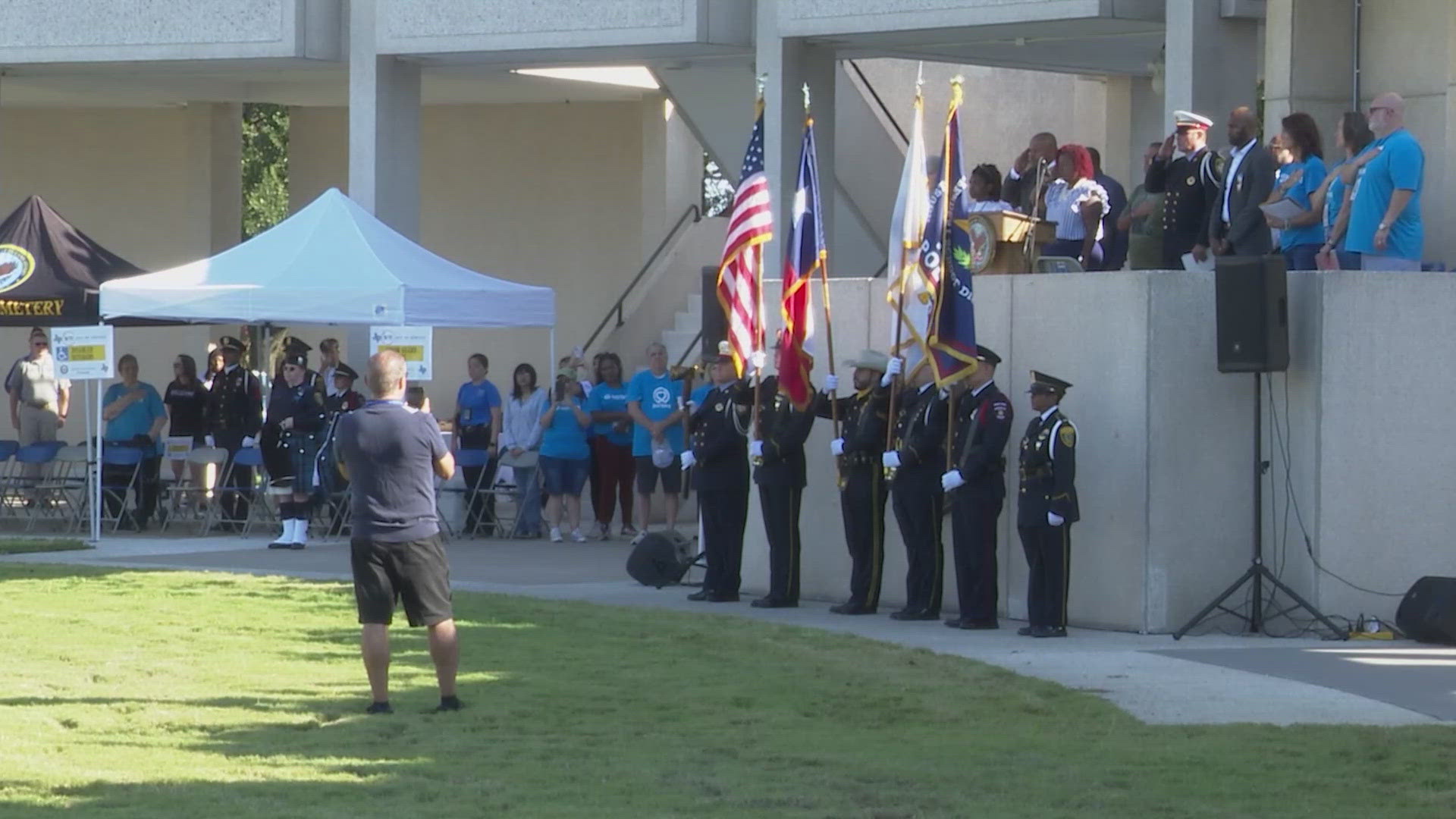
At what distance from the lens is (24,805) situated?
27.6 feet

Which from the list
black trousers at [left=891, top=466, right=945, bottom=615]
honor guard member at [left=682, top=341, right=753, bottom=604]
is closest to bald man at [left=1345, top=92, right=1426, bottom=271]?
black trousers at [left=891, top=466, right=945, bottom=615]

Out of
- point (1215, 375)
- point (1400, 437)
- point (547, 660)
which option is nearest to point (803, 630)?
point (547, 660)

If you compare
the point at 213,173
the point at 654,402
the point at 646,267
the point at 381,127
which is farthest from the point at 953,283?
the point at 213,173

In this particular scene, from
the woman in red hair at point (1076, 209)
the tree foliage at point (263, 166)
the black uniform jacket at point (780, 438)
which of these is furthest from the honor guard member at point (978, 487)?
the tree foliage at point (263, 166)

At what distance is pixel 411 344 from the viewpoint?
20516 millimetres

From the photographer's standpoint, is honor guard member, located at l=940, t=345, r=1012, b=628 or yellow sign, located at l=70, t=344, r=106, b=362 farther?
yellow sign, located at l=70, t=344, r=106, b=362

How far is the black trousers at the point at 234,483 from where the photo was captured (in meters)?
22.8

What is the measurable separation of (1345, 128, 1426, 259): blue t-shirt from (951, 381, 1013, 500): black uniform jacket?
257cm

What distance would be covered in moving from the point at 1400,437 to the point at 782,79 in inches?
342

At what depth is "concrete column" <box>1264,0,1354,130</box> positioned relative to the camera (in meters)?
17.7

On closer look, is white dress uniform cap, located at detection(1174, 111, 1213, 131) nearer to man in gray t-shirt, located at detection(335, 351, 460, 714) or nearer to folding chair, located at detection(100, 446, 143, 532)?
man in gray t-shirt, located at detection(335, 351, 460, 714)

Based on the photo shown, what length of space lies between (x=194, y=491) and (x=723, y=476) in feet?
28.5

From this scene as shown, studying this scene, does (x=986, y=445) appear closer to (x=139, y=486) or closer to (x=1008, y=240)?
(x=1008, y=240)

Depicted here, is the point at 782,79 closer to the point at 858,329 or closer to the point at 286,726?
the point at 858,329
